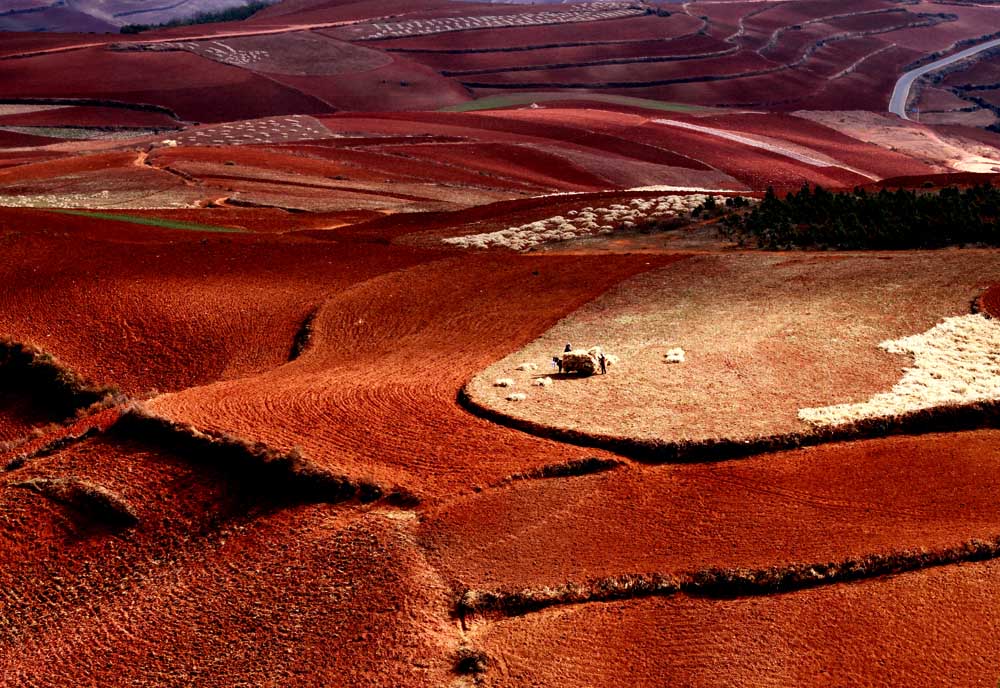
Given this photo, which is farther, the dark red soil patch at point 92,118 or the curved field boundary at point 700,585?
the dark red soil patch at point 92,118

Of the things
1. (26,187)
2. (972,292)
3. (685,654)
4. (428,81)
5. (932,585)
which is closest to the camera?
(685,654)

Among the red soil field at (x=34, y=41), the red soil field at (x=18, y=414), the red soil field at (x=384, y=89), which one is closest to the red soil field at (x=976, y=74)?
the red soil field at (x=384, y=89)

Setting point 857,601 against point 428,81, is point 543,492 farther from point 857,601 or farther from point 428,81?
point 428,81

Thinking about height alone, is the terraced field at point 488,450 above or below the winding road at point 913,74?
below

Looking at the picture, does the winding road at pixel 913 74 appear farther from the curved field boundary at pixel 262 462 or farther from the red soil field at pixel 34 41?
the curved field boundary at pixel 262 462

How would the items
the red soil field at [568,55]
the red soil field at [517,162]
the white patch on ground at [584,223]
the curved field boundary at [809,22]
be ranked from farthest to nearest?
1. the curved field boundary at [809,22]
2. the red soil field at [568,55]
3. the red soil field at [517,162]
4. the white patch on ground at [584,223]

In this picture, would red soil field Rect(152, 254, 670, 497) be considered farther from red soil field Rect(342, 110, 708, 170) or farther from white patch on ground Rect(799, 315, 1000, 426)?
red soil field Rect(342, 110, 708, 170)

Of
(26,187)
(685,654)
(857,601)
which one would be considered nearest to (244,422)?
(685,654)

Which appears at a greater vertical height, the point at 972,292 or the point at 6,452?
the point at 972,292
